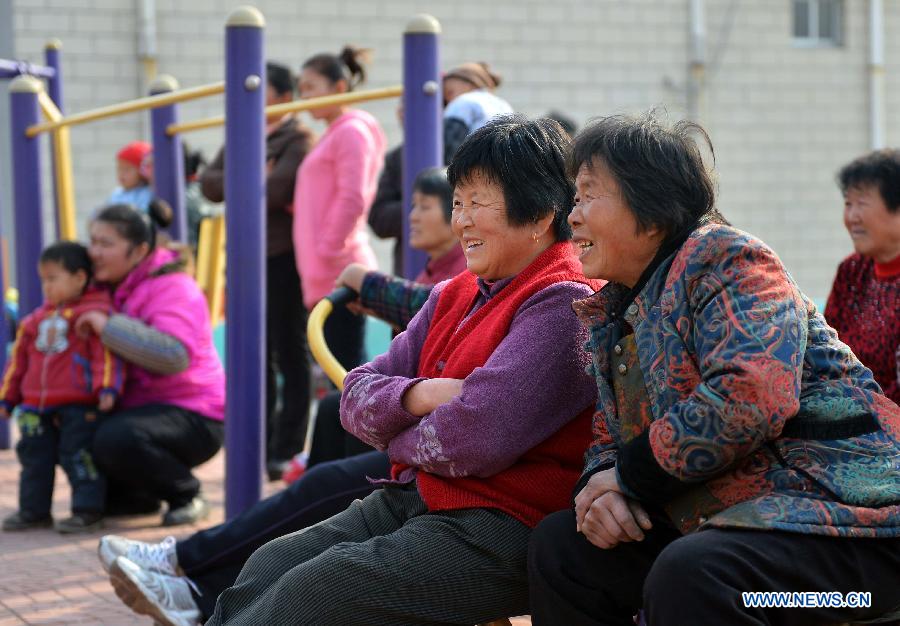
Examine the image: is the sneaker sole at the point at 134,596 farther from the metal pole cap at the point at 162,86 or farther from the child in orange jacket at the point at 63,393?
the metal pole cap at the point at 162,86

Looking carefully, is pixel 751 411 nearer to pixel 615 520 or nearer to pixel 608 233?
pixel 615 520

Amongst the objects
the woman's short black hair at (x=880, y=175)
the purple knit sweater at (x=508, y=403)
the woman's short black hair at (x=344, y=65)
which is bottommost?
the purple knit sweater at (x=508, y=403)

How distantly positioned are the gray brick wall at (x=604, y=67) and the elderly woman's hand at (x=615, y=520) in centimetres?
1079

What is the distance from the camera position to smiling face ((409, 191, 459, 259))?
4.23m

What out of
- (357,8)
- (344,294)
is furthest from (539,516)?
(357,8)

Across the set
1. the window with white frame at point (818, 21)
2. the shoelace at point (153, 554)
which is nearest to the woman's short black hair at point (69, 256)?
the shoelace at point (153, 554)

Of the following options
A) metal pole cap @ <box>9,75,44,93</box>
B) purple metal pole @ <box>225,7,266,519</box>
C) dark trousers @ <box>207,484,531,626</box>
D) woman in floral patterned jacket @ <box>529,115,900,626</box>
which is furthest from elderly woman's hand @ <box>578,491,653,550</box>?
metal pole cap @ <box>9,75,44,93</box>

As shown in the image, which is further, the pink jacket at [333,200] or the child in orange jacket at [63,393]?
the pink jacket at [333,200]

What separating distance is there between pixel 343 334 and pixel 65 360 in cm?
113

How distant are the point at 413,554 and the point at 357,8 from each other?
1153 centimetres

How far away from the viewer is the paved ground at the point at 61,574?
3906 mm

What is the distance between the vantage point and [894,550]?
2.18 meters

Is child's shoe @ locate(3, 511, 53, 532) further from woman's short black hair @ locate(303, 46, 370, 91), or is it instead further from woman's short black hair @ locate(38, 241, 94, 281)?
woman's short black hair @ locate(303, 46, 370, 91)

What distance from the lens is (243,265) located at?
4578 millimetres
